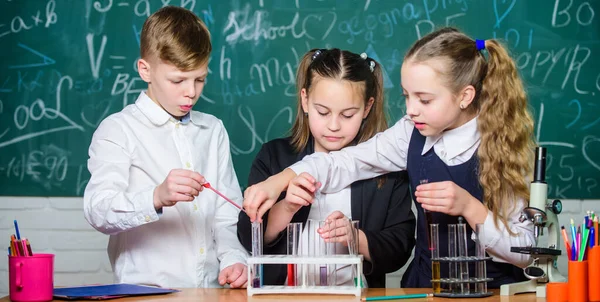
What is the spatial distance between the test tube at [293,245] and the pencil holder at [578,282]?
1.97 feet

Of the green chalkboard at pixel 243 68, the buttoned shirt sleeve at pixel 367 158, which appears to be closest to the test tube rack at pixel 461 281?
the buttoned shirt sleeve at pixel 367 158

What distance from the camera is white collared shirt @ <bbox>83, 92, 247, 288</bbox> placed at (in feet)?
6.97

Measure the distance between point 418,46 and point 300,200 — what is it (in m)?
0.54

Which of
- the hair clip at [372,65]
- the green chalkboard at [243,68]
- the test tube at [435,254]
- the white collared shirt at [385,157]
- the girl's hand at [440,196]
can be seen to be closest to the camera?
the test tube at [435,254]

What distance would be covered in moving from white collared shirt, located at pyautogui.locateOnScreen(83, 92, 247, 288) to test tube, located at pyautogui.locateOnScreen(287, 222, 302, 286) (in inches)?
15.4

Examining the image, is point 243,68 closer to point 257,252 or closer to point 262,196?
point 262,196

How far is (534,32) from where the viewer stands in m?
3.27

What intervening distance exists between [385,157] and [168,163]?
24.8 inches

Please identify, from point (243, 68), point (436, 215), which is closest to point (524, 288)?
point (436, 215)

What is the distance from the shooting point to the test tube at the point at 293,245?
68.5 inches

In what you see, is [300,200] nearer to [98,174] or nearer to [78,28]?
[98,174]

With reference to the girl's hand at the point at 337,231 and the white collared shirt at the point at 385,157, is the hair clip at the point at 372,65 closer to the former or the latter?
the white collared shirt at the point at 385,157

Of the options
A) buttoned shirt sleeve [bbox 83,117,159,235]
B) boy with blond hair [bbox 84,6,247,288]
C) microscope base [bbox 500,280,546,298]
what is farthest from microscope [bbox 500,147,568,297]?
buttoned shirt sleeve [bbox 83,117,159,235]

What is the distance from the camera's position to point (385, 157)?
7.09 ft
